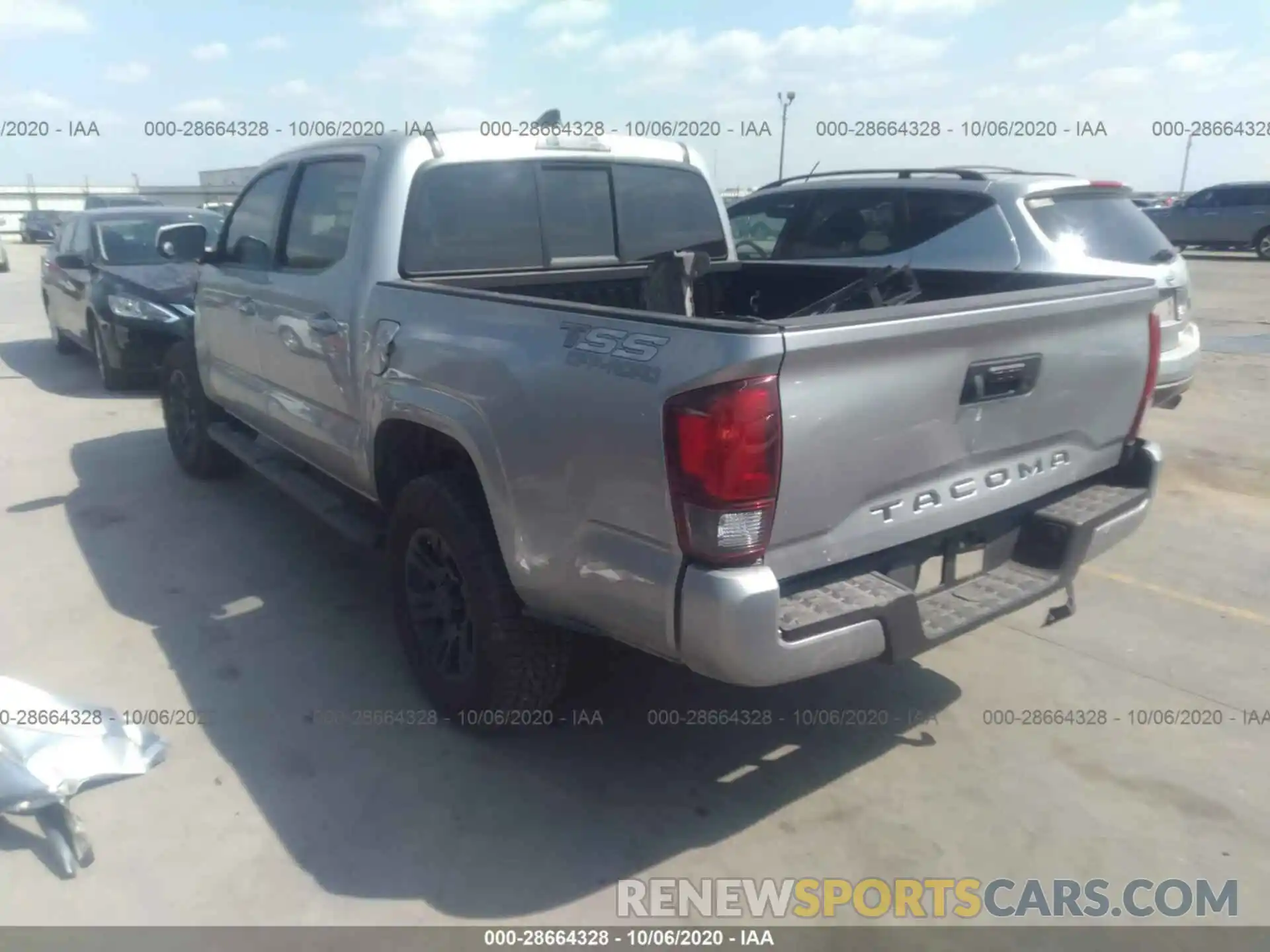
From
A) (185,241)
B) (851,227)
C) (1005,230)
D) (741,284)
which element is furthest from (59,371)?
(1005,230)

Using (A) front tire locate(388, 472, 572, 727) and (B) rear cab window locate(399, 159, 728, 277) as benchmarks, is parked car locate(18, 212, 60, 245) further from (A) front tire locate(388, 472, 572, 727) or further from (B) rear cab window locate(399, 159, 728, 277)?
(A) front tire locate(388, 472, 572, 727)

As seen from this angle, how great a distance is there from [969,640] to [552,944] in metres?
2.39

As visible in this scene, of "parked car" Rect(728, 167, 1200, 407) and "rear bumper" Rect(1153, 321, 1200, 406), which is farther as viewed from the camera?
"rear bumper" Rect(1153, 321, 1200, 406)

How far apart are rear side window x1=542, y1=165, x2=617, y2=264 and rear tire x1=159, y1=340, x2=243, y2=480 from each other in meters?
2.84

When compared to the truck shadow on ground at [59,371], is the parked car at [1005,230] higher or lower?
higher

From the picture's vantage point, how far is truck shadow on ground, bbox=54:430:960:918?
117 inches

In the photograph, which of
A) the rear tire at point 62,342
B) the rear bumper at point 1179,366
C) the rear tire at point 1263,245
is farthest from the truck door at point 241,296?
the rear tire at point 1263,245

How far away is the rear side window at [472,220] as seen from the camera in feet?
13.2

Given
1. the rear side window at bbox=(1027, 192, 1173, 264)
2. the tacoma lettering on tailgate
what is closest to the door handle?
the tacoma lettering on tailgate

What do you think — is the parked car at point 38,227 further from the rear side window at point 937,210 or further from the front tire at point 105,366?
the rear side window at point 937,210

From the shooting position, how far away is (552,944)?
2713 millimetres

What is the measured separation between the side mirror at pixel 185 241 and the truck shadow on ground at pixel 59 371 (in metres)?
4.21

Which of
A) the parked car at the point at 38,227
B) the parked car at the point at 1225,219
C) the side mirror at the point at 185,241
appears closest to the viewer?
the side mirror at the point at 185,241

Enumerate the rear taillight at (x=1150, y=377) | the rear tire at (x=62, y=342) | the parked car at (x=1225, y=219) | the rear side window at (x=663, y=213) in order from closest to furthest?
the rear taillight at (x=1150, y=377) → the rear side window at (x=663, y=213) → the rear tire at (x=62, y=342) → the parked car at (x=1225, y=219)
